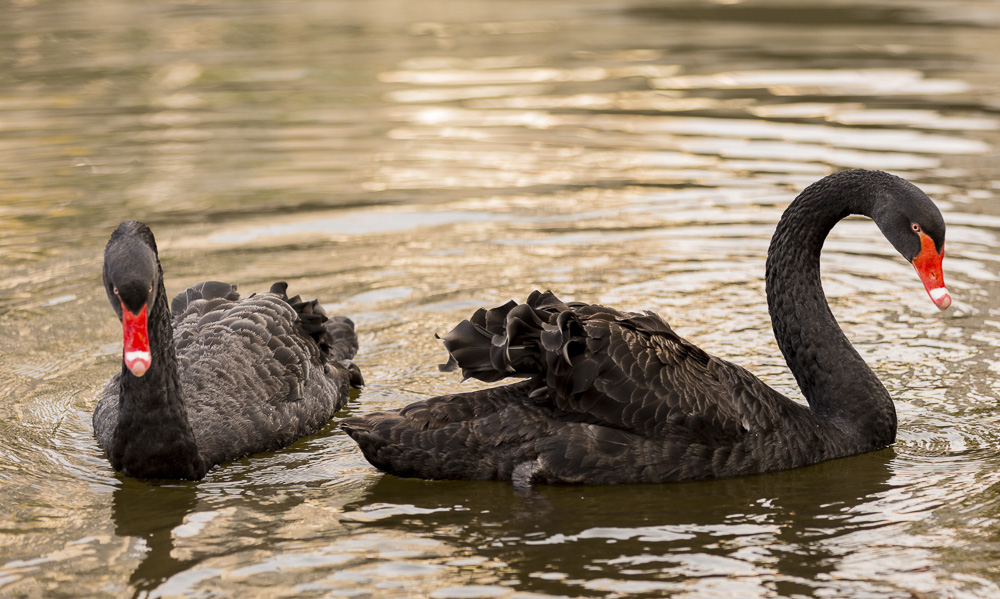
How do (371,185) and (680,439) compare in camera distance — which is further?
(371,185)

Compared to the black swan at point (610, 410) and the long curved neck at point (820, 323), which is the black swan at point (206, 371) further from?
the long curved neck at point (820, 323)

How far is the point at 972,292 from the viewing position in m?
9.48

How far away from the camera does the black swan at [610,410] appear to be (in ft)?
21.1

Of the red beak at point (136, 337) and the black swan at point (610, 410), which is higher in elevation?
the red beak at point (136, 337)

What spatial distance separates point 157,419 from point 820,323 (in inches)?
137

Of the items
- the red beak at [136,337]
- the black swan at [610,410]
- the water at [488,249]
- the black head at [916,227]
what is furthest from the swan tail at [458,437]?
the black head at [916,227]

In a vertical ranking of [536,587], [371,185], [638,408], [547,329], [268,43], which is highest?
[268,43]

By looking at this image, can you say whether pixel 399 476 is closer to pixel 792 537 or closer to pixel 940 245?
pixel 792 537

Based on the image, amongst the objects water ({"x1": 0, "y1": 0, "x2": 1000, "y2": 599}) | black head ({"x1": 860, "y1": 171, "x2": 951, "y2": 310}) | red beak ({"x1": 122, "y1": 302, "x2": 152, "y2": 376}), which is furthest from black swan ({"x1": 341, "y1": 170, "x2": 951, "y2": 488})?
red beak ({"x1": 122, "y1": 302, "x2": 152, "y2": 376})

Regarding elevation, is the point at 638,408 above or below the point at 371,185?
below

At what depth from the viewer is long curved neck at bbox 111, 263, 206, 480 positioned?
6.53 meters

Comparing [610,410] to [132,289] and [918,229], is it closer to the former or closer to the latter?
[918,229]

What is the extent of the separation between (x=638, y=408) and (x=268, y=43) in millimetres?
17802

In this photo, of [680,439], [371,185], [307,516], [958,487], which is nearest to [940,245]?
[958,487]
